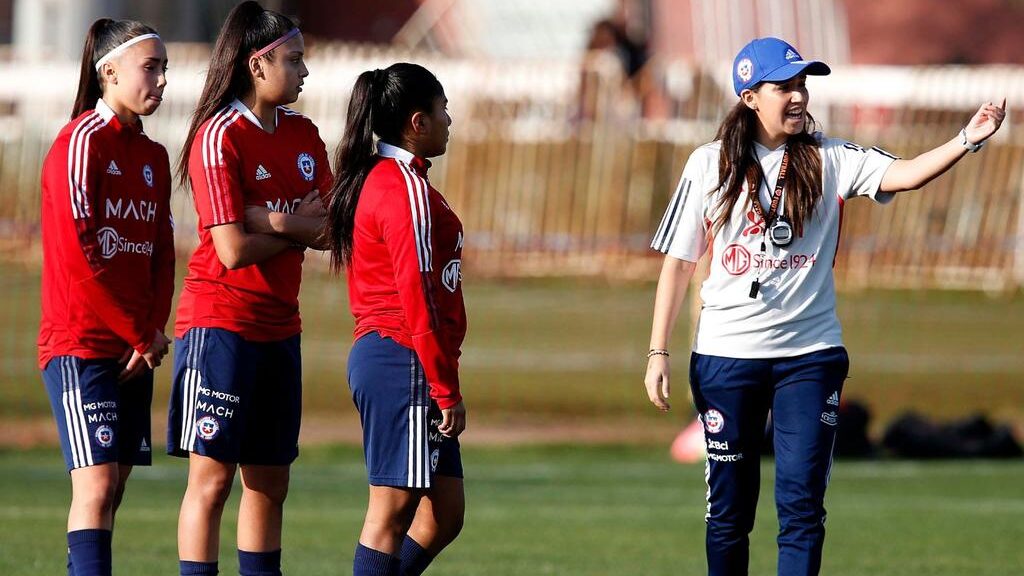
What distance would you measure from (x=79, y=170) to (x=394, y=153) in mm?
1155

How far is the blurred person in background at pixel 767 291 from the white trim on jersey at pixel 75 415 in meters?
1.99

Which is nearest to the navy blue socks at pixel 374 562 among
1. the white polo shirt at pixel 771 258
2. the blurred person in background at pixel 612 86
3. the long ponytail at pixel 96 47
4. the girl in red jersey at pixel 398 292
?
Result: the girl in red jersey at pixel 398 292

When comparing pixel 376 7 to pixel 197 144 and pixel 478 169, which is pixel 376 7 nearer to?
pixel 478 169

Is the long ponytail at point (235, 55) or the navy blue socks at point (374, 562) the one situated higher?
the long ponytail at point (235, 55)

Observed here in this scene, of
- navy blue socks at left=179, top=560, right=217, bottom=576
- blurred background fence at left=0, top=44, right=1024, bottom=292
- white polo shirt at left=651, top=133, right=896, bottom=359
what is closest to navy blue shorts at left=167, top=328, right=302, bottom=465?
navy blue socks at left=179, top=560, right=217, bottom=576

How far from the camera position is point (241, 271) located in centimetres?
593

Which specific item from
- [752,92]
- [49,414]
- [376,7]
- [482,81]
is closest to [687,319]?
[482,81]

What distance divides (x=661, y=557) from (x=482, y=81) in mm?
13411

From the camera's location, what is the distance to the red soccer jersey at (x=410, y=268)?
544 cm

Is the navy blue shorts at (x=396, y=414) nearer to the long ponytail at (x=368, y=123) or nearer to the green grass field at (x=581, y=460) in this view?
the long ponytail at (x=368, y=123)

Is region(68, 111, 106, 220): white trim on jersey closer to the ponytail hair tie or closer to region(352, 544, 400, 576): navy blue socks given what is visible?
the ponytail hair tie

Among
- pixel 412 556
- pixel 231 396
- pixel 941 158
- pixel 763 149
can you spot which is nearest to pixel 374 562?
pixel 412 556

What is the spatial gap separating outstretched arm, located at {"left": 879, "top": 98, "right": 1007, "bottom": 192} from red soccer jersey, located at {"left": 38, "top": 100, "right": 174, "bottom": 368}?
2.61m

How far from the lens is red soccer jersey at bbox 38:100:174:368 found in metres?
6.00
